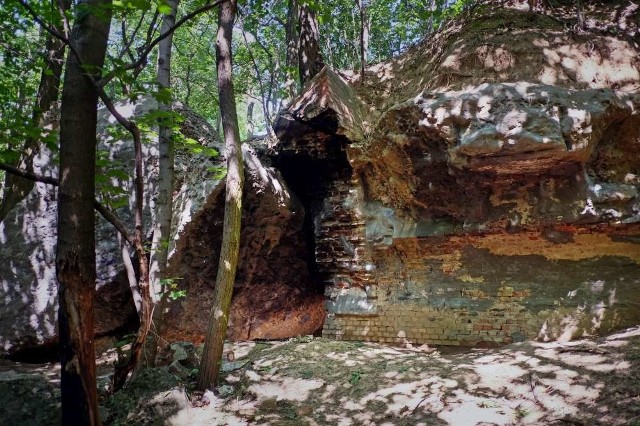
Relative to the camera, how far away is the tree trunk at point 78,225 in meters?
3.11

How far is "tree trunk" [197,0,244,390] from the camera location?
14.5ft

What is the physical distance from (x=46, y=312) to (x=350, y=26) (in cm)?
1174

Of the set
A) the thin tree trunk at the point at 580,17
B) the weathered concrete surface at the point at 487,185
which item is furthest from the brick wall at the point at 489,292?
the thin tree trunk at the point at 580,17

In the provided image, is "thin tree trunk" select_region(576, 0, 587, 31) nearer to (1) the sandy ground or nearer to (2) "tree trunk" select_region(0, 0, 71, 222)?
(1) the sandy ground

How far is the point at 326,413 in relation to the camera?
4.00 m

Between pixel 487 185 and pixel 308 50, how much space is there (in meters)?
4.52

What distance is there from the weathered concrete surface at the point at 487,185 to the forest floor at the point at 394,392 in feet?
3.43

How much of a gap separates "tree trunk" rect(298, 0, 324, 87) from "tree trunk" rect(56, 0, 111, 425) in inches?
205

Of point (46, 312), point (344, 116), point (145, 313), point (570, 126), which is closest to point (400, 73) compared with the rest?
point (344, 116)

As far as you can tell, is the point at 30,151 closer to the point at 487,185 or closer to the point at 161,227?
the point at 161,227

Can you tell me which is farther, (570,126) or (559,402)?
(570,126)

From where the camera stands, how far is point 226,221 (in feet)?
15.7

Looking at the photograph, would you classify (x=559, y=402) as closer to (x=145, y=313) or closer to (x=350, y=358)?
(x=350, y=358)

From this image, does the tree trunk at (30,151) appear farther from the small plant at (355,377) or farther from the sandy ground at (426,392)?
the small plant at (355,377)
